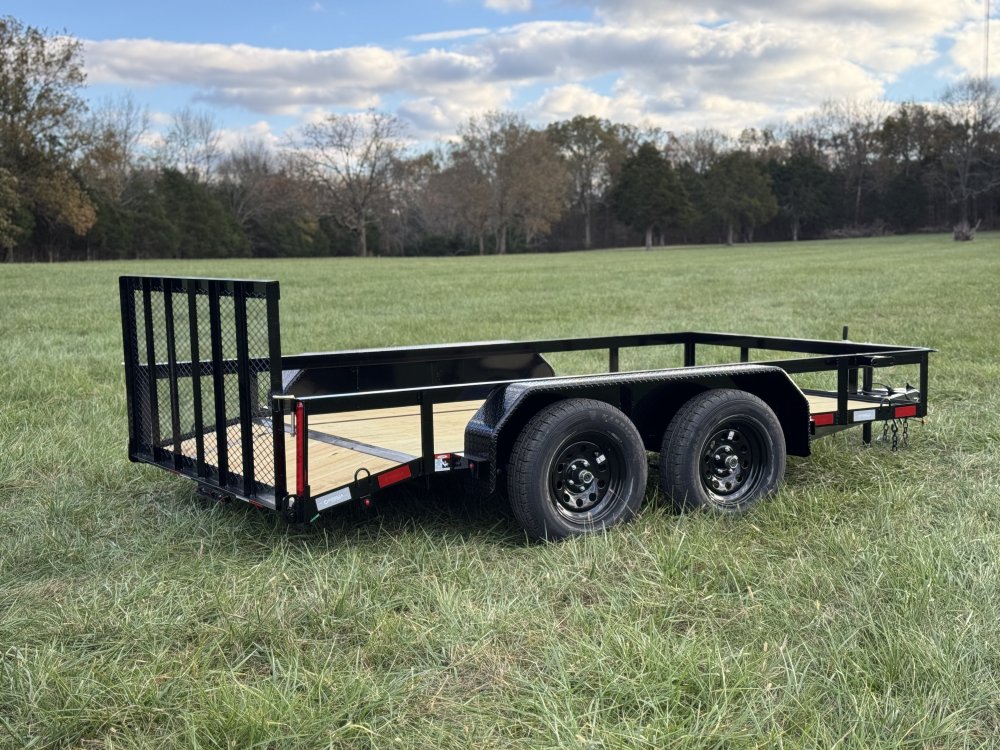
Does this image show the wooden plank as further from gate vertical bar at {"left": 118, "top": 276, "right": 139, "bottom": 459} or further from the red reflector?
gate vertical bar at {"left": 118, "top": 276, "right": 139, "bottom": 459}

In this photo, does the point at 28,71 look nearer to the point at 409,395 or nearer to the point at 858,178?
the point at 409,395

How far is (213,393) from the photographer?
5.16 metres

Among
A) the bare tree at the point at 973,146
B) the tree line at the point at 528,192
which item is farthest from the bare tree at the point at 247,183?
the bare tree at the point at 973,146

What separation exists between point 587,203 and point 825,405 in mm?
89280

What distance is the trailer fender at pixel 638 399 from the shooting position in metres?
4.47

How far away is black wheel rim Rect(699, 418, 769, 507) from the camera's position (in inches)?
196

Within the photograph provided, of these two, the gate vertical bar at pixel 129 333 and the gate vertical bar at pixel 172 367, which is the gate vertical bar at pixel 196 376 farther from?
the gate vertical bar at pixel 129 333

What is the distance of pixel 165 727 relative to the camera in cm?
302

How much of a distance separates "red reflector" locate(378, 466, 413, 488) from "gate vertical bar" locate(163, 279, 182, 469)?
1178mm

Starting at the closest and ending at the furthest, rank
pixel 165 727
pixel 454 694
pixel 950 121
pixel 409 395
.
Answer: pixel 165 727 < pixel 454 694 < pixel 409 395 < pixel 950 121

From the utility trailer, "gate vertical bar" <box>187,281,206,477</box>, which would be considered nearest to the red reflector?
the utility trailer

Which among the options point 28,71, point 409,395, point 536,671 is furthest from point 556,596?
point 28,71

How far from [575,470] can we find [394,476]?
849mm

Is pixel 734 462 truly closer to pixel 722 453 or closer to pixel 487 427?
pixel 722 453
